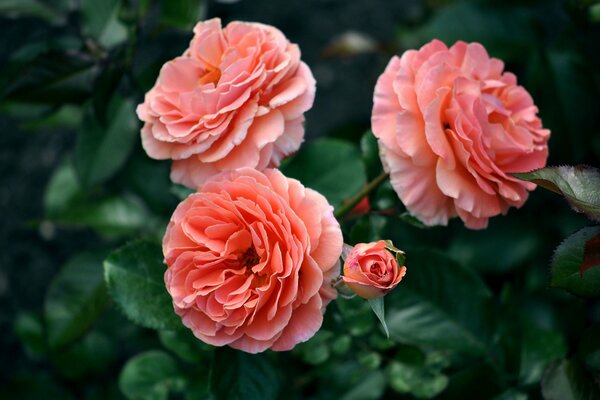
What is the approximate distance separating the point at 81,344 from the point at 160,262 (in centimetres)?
55

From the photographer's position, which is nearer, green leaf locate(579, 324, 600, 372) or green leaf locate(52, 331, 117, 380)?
green leaf locate(579, 324, 600, 372)

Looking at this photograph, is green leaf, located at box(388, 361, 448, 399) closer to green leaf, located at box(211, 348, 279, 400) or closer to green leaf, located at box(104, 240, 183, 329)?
green leaf, located at box(211, 348, 279, 400)

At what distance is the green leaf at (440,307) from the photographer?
945mm

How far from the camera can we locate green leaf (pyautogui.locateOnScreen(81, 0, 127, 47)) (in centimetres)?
107

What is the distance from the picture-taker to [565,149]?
1.20 m

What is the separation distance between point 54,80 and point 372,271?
573mm

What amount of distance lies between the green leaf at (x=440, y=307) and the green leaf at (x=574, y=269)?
26 centimetres

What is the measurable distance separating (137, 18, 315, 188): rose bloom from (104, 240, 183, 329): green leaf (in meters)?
0.11

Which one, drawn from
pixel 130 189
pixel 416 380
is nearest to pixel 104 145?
pixel 130 189

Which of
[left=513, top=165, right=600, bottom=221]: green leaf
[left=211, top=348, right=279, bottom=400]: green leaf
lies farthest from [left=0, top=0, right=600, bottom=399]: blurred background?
[left=513, top=165, right=600, bottom=221]: green leaf

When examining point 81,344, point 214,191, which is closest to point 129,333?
point 81,344

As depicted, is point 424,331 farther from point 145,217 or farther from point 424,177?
point 145,217

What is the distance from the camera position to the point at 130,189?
49.6 inches

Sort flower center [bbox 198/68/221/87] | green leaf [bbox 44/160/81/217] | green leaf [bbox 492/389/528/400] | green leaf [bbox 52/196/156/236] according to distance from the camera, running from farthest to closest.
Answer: green leaf [bbox 44/160/81/217] → green leaf [bbox 52/196/156/236] → green leaf [bbox 492/389/528/400] → flower center [bbox 198/68/221/87]
